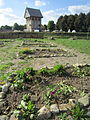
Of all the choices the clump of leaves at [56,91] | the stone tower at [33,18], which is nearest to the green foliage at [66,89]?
the clump of leaves at [56,91]

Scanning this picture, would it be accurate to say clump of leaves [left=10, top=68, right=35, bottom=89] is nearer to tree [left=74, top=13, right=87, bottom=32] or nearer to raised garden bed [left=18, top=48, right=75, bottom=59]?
raised garden bed [left=18, top=48, right=75, bottom=59]

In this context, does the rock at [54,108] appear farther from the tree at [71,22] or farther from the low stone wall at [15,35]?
the tree at [71,22]

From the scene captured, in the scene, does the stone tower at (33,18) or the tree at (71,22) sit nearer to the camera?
the stone tower at (33,18)

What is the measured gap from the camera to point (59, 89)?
3.18 meters

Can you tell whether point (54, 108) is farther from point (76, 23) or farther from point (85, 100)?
point (76, 23)

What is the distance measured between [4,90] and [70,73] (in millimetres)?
2087

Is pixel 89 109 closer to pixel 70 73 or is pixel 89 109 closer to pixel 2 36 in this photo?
pixel 70 73

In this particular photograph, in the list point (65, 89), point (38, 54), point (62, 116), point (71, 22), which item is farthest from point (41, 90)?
point (71, 22)

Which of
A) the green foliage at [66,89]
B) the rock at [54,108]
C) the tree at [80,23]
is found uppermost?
the tree at [80,23]

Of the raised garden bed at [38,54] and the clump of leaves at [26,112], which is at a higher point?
the raised garden bed at [38,54]

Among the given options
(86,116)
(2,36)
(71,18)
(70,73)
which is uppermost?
(71,18)

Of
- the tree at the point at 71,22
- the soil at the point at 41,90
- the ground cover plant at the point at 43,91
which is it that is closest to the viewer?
the ground cover plant at the point at 43,91

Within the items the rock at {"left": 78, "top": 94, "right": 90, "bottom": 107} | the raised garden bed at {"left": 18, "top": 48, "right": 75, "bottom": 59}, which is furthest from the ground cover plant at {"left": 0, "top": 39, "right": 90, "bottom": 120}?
the raised garden bed at {"left": 18, "top": 48, "right": 75, "bottom": 59}

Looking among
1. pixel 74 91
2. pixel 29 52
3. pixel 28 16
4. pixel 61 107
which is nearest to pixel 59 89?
pixel 74 91
